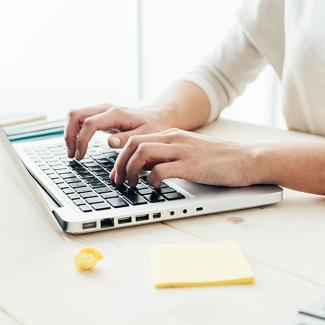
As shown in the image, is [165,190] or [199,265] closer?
A: [199,265]

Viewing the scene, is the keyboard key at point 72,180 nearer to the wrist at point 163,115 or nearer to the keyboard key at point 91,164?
the keyboard key at point 91,164

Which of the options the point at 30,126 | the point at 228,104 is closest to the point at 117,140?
the point at 30,126

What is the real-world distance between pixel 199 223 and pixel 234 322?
25 centimetres

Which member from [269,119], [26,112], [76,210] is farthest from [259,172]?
[269,119]

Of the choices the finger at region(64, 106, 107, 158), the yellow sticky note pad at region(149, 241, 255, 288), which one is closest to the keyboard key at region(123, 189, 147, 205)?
the yellow sticky note pad at region(149, 241, 255, 288)

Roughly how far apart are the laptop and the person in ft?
0.06

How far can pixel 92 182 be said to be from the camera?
937mm

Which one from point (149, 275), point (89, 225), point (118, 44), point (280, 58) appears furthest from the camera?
point (118, 44)

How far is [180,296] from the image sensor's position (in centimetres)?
66

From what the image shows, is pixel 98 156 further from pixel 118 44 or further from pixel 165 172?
pixel 118 44

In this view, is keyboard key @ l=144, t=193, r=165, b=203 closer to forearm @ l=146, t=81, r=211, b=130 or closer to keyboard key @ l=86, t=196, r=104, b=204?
keyboard key @ l=86, t=196, r=104, b=204

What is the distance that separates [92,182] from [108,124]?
0.64 feet

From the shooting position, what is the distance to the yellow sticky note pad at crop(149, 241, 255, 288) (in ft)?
2.24

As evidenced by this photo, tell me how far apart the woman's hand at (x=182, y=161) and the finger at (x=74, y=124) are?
16 cm
